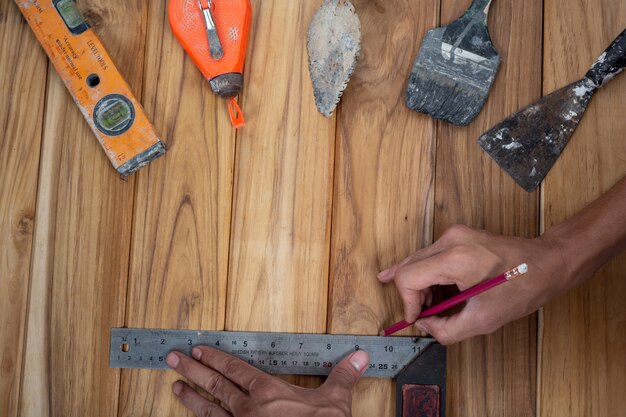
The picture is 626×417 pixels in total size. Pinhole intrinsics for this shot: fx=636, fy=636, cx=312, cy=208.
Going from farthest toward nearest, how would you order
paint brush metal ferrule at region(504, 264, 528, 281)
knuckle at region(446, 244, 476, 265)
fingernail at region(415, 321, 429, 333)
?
→ fingernail at region(415, 321, 429, 333)
knuckle at region(446, 244, 476, 265)
paint brush metal ferrule at region(504, 264, 528, 281)

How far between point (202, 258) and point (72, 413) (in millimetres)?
496

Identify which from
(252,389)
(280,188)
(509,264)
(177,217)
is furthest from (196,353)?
(509,264)

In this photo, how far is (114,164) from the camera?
158 cm

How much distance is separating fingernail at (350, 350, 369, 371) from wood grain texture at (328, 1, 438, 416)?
6 centimetres

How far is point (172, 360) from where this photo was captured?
155 cm

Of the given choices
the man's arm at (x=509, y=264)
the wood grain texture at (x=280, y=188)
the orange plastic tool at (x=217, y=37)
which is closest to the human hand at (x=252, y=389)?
the wood grain texture at (x=280, y=188)

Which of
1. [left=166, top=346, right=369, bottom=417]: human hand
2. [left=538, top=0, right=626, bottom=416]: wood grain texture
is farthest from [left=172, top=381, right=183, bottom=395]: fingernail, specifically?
[left=538, top=0, right=626, bottom=416]: wood grain texture

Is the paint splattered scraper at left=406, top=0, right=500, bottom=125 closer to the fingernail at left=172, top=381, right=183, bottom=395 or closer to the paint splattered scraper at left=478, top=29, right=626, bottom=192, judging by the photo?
the paint splattered scraper at left=478, top=29, right=626, bottom=192

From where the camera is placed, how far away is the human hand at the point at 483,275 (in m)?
1.35

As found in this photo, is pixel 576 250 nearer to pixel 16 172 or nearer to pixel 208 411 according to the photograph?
pixel 208 411

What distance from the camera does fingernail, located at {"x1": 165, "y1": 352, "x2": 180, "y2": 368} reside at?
60.9 inches

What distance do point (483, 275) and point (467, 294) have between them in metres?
0.06

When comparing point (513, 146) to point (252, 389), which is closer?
point (252, 389)

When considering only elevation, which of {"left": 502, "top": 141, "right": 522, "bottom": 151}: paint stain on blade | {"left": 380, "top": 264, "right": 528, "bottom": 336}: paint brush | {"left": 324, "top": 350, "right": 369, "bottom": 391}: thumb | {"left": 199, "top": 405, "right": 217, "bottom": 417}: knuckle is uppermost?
{"left": 502, "top": 141, "right": 522, "bottom": 151}: paint stain on blade
